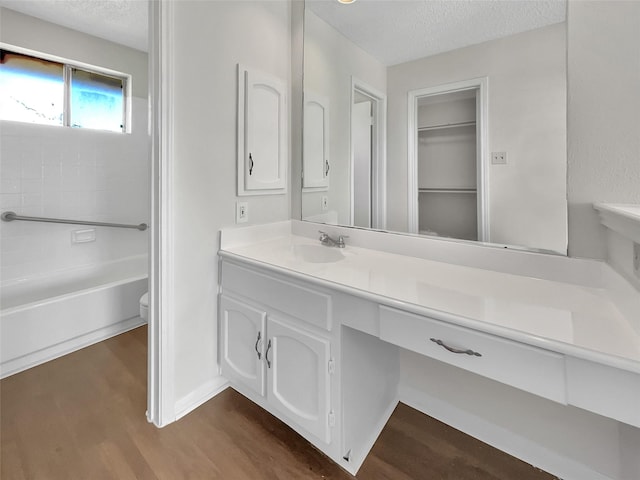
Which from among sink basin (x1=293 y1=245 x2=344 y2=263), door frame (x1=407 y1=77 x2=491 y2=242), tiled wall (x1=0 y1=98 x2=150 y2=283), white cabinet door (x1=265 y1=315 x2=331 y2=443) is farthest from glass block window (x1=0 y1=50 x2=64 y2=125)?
door frame (x1=407 y1=77 x2=491 y2=242)

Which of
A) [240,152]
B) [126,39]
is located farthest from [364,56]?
[126,39]

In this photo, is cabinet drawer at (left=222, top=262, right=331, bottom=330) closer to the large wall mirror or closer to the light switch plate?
the large wall mirror

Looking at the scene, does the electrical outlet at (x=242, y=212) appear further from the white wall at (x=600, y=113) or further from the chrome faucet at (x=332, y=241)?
the white wall at (x=600, y=113)

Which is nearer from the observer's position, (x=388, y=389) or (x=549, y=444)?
(x=549, y=444)

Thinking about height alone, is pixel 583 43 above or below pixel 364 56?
below

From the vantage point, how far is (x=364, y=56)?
5.51 feet

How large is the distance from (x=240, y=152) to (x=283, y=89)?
0.57 metres

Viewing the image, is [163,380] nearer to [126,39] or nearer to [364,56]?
[364,56]

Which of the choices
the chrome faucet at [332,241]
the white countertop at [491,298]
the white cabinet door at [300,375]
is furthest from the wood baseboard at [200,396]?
the chrome faucet at [332,241]

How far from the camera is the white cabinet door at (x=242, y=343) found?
4.85ft

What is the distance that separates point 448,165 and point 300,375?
1.14 metres

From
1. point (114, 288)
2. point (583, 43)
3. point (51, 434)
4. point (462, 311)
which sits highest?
point (583, 43)

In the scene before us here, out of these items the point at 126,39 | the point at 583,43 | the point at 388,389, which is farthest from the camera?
the point at 126,39

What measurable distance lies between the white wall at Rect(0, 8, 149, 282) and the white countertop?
2.10 metres
